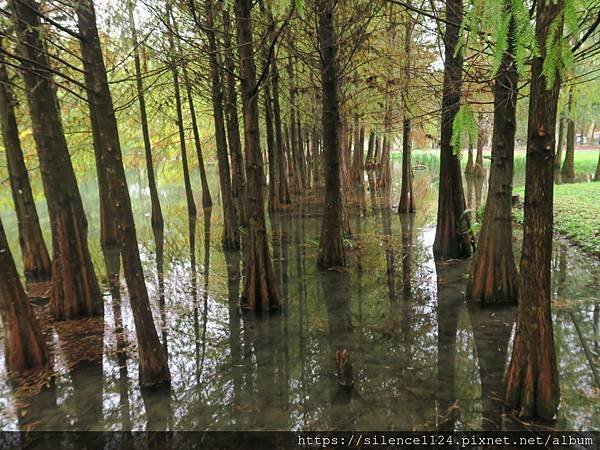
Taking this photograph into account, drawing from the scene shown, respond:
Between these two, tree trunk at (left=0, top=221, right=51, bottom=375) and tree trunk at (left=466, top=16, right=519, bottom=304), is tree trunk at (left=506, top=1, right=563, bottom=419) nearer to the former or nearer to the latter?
tree trunk at (left=466, top=16, right=519, bottom=304)

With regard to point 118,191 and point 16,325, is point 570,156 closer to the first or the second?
point 118,191

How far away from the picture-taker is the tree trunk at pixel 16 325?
5293 mm

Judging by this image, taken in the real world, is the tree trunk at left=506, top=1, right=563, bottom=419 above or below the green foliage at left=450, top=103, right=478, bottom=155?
below

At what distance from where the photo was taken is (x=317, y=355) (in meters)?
5.89

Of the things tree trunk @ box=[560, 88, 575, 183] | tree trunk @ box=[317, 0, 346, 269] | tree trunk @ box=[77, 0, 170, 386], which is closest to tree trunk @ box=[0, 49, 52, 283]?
tree trunk @ box=[77, 0, 170, 386]

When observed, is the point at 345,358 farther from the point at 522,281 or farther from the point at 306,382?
the point at 522,281

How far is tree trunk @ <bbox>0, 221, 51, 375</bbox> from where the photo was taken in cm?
529

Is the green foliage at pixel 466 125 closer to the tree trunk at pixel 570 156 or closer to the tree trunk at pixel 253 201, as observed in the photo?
the tree trunk at pixel 253 201

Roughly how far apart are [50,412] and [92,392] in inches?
19.7

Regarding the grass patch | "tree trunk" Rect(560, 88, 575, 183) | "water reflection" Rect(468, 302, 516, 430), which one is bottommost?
"water reflection" Rect(468, 302, 516, 430)

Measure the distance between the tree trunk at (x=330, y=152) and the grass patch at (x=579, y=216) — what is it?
6132 mm

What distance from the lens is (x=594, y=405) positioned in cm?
432

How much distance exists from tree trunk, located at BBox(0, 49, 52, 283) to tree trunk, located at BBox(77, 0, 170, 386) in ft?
22.2

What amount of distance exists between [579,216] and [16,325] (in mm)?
14360
